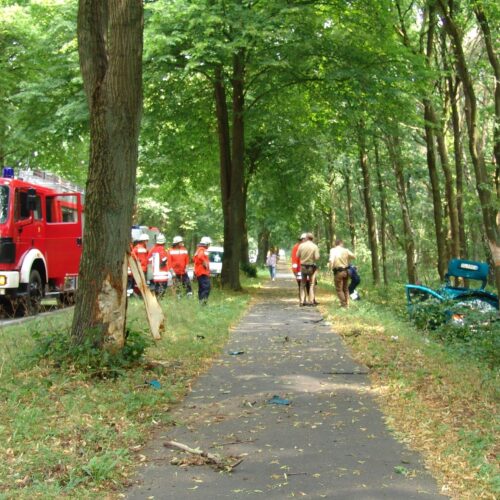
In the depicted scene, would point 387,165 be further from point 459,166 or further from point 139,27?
point 139,27

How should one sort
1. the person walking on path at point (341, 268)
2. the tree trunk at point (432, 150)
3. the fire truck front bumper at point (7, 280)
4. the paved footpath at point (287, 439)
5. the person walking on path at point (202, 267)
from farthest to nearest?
the tree trunk at point (432, 150), the person walking on path at point (341, 268), the person walking on path at point (202, 267), the fire truck front bumper at point (7, 280), the paved footpath at point (287, 439)

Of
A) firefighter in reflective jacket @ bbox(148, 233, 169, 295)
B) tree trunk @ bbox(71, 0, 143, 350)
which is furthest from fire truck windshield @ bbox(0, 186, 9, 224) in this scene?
tree trunk @ bbox(71, 0, 143, 350)

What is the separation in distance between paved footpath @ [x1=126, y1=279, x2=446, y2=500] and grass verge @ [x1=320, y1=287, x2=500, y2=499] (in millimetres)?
175

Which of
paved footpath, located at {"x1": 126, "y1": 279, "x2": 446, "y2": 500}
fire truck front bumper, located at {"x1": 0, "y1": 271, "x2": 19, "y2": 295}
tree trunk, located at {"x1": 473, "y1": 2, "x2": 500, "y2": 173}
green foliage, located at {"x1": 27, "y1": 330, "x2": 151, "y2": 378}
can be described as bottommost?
paved footpath, located at {"x1": 126, "y1": 279, "x2": 446, "y2": 500}

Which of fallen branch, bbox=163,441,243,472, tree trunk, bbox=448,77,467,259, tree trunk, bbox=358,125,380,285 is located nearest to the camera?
fallen branch, bbox=163,441,243,472

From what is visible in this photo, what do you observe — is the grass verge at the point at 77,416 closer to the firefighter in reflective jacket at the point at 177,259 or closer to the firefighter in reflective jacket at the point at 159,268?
the firefighter in reflective jacket at the point at 177,259

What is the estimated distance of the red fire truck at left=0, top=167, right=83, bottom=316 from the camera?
46.1ft

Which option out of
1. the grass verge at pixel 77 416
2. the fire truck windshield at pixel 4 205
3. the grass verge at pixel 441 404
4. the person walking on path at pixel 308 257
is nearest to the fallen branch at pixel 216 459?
the grass verge at pixel 77 416

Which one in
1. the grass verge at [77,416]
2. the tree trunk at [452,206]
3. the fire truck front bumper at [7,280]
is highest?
the tree trunk at [452,206]

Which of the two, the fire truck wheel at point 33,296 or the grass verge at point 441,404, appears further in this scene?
the fire truck wheel at point 33,296

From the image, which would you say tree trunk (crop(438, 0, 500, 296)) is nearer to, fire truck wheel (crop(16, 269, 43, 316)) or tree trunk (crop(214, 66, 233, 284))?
tree trunk (crop(214, 66, 233, 284))

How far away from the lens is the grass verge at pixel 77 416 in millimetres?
4324

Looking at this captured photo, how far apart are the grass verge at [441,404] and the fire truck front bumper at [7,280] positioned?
24.7 ft

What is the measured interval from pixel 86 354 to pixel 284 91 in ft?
52.7
